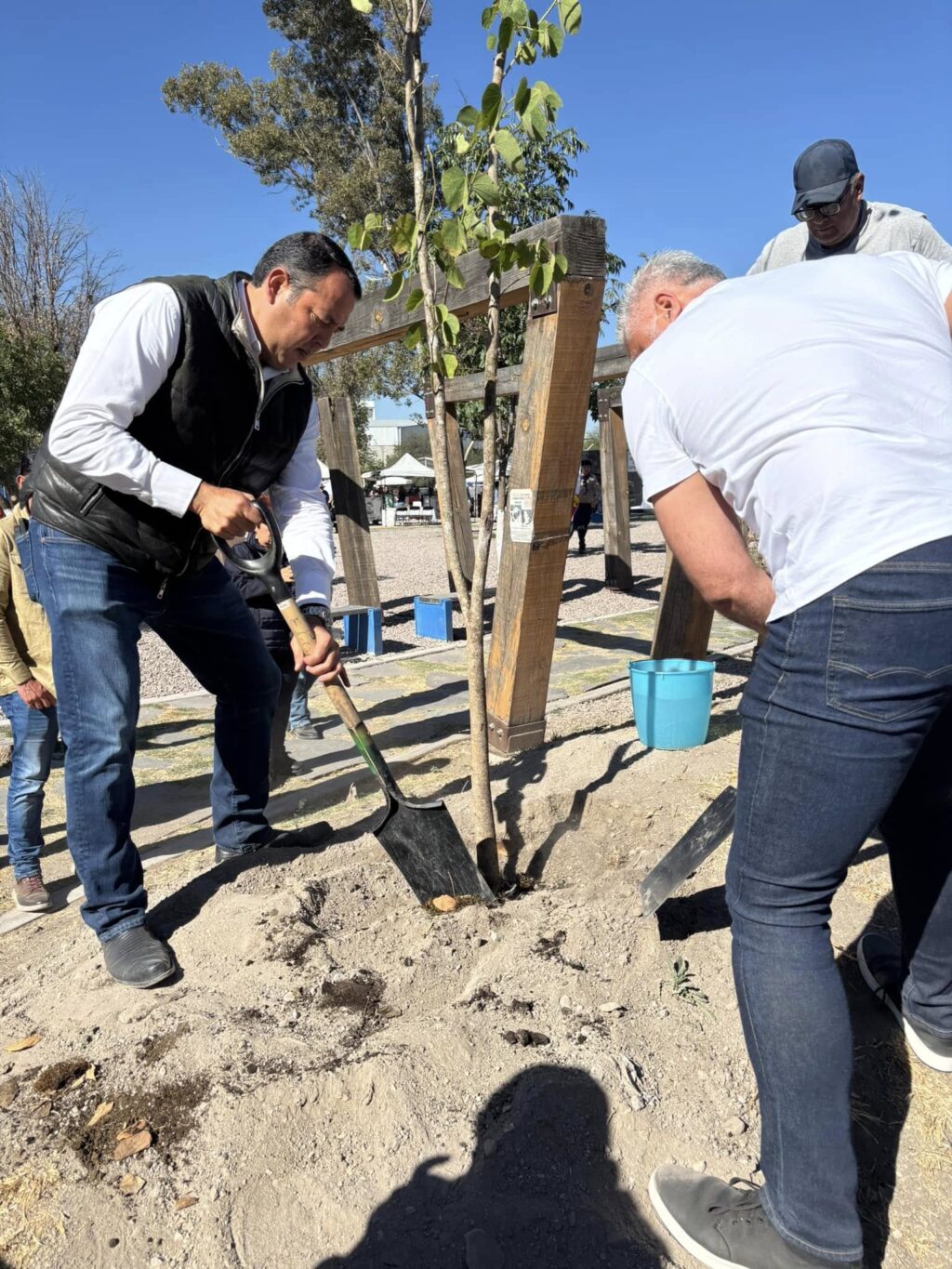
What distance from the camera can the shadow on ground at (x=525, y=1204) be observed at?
5.40ft

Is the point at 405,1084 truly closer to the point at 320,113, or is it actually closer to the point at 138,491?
the point at 138,491

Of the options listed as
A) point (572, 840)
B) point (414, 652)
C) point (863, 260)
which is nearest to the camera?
point (863, 260)

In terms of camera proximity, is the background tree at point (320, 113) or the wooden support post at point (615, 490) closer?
the wooden support post at point (615, 490)

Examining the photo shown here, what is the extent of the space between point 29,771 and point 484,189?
2.68m

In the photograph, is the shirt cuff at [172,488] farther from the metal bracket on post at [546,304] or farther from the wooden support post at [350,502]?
the wooden support post at [350,502]

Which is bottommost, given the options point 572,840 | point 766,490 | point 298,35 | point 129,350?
point 572,840

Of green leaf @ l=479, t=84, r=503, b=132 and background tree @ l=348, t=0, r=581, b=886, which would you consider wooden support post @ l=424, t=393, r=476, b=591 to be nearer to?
background tree @ l=348, t=0, r=581, b=886

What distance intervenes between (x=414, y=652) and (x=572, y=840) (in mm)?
4908

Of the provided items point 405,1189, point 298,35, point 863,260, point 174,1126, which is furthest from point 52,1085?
point 298,35

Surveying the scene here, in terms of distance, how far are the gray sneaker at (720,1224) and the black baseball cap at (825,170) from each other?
283cm

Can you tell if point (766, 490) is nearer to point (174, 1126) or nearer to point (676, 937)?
point (676, 937)

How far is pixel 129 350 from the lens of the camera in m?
2.46

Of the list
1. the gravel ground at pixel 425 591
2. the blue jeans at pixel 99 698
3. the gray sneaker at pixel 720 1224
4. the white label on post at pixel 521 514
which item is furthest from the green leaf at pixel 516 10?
the gravel ground at pixel 425 591

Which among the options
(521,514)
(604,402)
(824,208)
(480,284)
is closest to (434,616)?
(604,402)
